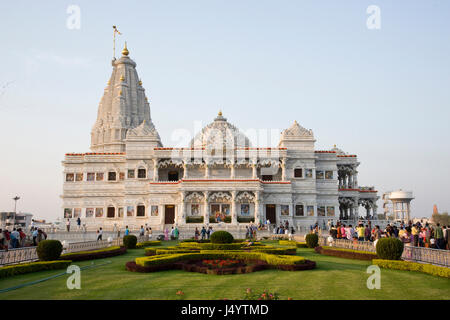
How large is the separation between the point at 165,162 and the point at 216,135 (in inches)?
323

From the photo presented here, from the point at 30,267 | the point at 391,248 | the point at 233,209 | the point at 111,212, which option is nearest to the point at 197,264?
the point at 30,267

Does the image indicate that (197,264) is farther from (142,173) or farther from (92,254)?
(142,173)

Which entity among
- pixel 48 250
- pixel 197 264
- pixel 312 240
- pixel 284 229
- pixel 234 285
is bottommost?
pixel 284 229

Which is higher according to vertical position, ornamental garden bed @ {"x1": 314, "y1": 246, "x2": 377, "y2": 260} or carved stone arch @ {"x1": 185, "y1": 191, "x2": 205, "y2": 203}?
carved stone arch @ {"x1": 185, "y1": 191, "x2": 205, "y2": 203}

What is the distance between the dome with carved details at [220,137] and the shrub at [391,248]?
111ft

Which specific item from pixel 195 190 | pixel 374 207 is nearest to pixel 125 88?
pixel 195 190

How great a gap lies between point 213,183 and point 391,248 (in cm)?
3029

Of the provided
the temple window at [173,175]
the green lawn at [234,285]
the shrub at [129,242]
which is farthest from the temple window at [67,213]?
the green lawn at [234,285]

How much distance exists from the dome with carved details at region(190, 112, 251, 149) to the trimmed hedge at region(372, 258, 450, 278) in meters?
34.4

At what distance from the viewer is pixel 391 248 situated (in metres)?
16.4

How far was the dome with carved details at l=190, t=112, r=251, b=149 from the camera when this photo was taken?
49.8 m

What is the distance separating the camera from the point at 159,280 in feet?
43.3

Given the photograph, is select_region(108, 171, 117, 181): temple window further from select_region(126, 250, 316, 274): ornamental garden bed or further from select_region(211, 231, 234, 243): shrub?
select_region(126, 250, 316, 274): ornamental garden bed

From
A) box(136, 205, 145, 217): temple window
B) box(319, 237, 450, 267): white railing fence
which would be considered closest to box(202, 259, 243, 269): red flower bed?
box(319, 237, 450, 267): white railing fence
